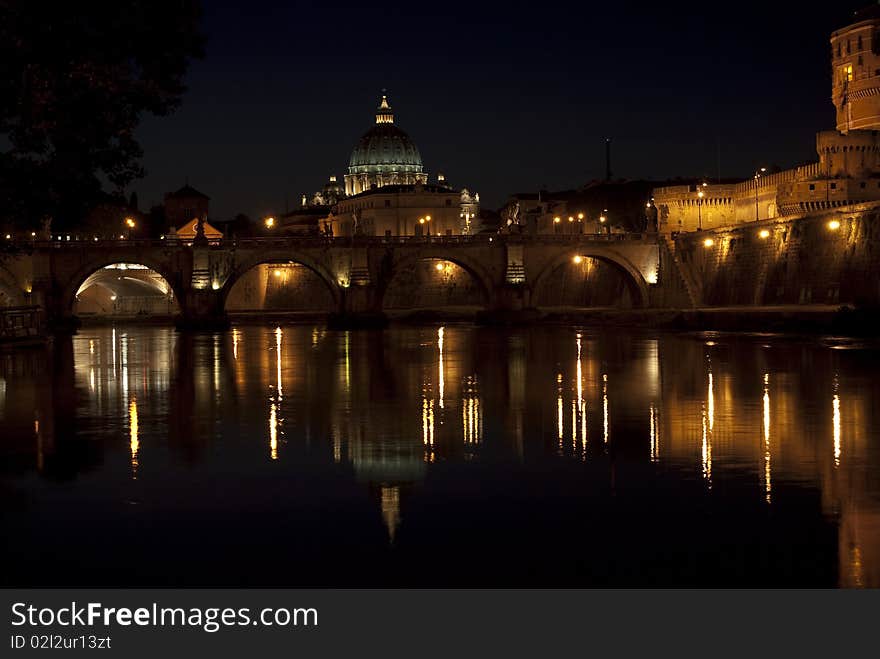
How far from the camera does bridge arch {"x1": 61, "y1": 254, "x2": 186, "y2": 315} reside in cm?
6800

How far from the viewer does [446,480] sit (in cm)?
1316

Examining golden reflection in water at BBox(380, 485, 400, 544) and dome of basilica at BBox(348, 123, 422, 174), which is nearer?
golden reflection in water at BBox(380, 485, 400, 544)

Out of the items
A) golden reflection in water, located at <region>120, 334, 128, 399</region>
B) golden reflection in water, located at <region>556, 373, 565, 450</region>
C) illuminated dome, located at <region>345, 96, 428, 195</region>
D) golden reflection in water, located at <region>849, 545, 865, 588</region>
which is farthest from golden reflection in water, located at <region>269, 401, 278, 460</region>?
illuminated dome, located at <region>345, 96, 428, 195</region>

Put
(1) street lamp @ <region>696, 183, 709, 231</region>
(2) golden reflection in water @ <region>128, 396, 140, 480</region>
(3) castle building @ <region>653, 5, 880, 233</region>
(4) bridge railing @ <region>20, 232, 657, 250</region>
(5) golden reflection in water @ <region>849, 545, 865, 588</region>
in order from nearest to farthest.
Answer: (5) golden reflection in water @ <region>849, 545, 865, 588</region> < (2) golden reflection in water @ <region>128, 396, 140, 480</region> < (4) bridge railing @ <region>20, 232, 657, 250</region> < (3) castle building @ <region>653, 5, 880, 233</region> < (1) street lamp @ <region>696, 183, 709, 231</region>

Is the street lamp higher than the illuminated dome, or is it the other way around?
the illuminated dome

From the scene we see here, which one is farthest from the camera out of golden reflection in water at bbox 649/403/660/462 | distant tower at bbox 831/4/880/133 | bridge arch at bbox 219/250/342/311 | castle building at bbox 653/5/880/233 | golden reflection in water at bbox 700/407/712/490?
distant tower at bbox 831/4/880/133

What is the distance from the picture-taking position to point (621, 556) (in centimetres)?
962

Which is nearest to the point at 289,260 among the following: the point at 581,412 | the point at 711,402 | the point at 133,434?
the point at 711,402

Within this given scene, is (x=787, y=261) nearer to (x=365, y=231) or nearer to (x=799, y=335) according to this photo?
(x=799, y=335)

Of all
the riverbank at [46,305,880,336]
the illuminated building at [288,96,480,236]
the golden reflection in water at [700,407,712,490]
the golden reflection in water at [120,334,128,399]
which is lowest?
the golden reflection in water at [700,407,712,490]

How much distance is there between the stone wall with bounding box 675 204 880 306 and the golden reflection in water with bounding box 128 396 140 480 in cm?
3095

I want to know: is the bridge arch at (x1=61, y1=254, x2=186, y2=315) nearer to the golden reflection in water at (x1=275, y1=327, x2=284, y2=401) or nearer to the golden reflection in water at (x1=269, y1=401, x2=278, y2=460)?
the golden reflection in water at (x1=275, y1=327, x2=284, y2=401)

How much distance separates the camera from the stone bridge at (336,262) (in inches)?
2682

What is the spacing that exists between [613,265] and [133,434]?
6148cm
